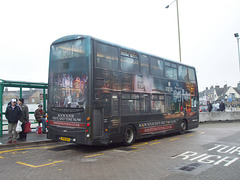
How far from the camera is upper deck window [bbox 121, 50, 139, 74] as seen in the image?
10200 mm

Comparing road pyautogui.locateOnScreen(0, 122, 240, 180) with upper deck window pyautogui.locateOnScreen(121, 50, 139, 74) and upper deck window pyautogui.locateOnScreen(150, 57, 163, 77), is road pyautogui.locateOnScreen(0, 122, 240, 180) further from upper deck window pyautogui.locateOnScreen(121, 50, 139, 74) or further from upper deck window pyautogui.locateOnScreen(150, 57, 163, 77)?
upper deck window pyautogui.locateOnScreen(150, 57, 163, 77)

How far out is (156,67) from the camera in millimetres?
12289

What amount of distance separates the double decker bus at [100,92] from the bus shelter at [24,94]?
3518 millimetres

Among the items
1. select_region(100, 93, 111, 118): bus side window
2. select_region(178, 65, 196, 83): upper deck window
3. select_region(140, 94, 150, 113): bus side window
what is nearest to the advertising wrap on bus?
select_region(100, 93, 111, 118): bus side window

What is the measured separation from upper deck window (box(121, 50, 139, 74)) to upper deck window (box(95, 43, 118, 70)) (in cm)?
47

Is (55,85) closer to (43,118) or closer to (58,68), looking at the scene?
(58,68)

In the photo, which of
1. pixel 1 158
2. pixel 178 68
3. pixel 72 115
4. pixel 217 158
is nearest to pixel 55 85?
pixel 72 115

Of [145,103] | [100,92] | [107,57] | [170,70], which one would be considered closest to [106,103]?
[100,92]

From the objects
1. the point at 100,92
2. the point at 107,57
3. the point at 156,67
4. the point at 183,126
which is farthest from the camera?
the point at 183,126

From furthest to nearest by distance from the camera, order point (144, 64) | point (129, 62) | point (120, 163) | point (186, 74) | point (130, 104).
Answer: point (186, 74)
point (144, 64)
point (129, 62)
point (130, 104)
point (120, 163)

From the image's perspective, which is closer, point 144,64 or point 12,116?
point 12,116

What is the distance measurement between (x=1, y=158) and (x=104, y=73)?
463 centimetres

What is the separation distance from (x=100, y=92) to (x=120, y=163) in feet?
9.27

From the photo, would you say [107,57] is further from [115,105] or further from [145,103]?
[145,103]
